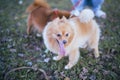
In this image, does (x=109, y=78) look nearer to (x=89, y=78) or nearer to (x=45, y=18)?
(x=89, y=78)

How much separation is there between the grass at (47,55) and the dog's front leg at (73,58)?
0.07 meters

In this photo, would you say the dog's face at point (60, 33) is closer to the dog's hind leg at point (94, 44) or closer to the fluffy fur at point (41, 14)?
the dog's hind leg at point (94, 44)

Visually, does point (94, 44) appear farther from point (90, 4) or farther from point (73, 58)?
point (90, 4)

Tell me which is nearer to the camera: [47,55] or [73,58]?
[73,58]

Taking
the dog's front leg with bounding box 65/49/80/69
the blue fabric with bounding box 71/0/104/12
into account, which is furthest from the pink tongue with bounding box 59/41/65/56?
the blue fabric with bounding box 71/0/104/12

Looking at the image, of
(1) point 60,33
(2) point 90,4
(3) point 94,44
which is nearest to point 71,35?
(1) point 60,33

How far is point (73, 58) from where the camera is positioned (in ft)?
10.4

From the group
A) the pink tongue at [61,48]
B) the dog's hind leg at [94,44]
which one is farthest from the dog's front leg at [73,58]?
the dog's hind leg at [94,44]

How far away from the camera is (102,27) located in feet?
14.2

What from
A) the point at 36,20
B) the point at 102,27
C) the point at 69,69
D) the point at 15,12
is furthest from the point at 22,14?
the point at 69,69

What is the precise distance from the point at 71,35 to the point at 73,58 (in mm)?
477

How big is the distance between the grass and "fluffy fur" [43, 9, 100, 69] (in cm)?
19

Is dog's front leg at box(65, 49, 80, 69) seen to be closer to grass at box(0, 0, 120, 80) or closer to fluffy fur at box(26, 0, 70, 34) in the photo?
grass at box(0, 0, 120, 80)

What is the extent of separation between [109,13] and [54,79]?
2.49m
